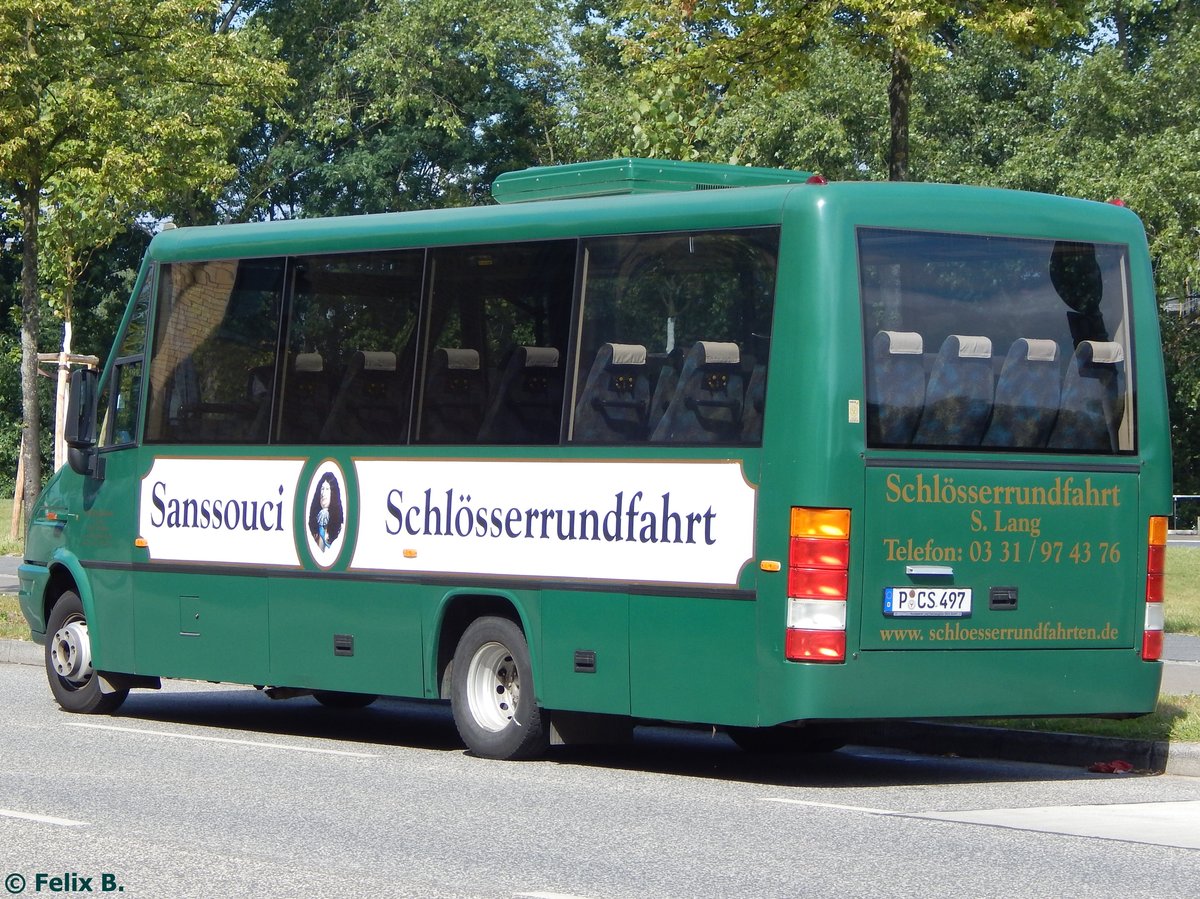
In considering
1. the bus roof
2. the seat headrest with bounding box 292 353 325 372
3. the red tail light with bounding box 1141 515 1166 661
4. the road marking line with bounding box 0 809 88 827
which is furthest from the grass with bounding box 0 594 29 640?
the red tail light with bounding box 1141 515 1166 661

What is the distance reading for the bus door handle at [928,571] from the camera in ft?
34.1

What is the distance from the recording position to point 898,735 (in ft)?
41.4

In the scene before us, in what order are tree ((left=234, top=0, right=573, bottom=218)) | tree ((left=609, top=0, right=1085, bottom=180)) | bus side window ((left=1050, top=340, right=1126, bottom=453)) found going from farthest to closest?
tree ((left=234, top=0, right=573, bottom=218)) < tree ((left=609, top=0, right=1085, bottom=180)) < bus side window ((left=1050, top=340, right=1126, bottom=453))

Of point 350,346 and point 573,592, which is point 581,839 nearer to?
point 573,592

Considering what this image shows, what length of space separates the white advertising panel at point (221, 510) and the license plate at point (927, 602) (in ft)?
13.8

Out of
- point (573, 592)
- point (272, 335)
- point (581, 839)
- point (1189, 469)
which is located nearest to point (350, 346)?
point (272, 335)

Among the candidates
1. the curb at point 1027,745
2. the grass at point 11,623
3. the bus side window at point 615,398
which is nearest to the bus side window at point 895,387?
the bus side window at point 615,398

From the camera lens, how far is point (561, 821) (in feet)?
29.9

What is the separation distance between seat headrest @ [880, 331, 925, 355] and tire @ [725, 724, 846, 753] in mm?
2530

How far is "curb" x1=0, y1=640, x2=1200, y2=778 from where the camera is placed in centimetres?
1124

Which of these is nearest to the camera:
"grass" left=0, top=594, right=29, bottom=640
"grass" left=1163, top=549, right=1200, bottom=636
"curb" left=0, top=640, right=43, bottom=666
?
"curb" left=0, top=640, right=43, bottom=666

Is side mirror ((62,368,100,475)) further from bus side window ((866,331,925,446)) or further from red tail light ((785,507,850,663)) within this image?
bus side window ((866,331,925,446))

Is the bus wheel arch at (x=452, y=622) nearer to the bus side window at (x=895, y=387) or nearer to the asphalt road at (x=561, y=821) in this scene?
the asphalt road at (x=561, y=821)

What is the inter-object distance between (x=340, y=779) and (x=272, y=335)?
12.0ft
